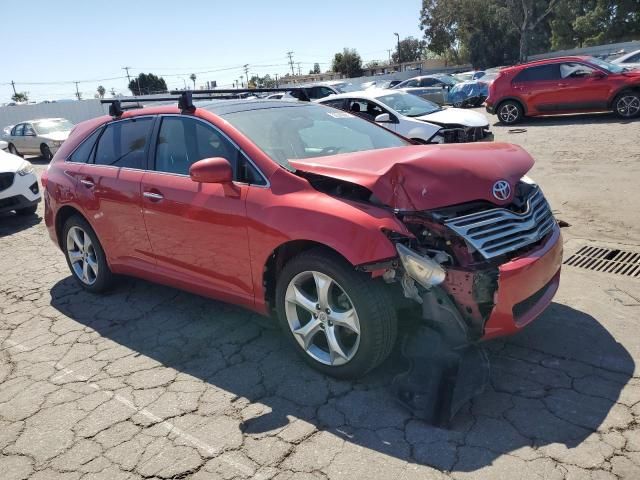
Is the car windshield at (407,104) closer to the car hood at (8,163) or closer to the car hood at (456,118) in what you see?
the car hood at (456,118)

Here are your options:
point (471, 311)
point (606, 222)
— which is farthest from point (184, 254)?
point (606, 222)

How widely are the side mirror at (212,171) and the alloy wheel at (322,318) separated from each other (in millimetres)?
819

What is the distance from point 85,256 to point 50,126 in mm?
15886

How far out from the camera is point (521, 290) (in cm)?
287

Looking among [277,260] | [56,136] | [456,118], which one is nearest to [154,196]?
[277,260]

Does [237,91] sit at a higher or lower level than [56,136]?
higher

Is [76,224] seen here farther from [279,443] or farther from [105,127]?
[279,443]

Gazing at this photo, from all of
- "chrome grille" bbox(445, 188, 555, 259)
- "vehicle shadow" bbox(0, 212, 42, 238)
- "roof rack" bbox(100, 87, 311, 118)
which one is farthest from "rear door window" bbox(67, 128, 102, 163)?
"vehicle shadow" bbox(0, 212, 42, 238)

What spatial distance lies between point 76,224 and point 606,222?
18.2ft

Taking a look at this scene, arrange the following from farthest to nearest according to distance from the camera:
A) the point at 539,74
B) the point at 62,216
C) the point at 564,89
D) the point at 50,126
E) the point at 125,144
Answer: the point at 50,126 < the point at 539,74 < the point at 564,89 < the point at 62,216 < the point at 125,144

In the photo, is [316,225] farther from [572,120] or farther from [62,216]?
[572,120]

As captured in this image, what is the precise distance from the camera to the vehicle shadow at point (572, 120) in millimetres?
13172

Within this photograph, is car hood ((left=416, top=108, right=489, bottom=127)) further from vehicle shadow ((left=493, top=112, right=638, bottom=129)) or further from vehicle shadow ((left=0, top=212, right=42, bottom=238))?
vehicle shadow ((left=0, top=212, right=42, bottom=238))

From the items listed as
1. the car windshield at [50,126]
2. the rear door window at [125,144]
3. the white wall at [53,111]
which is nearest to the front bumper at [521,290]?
the rear door window at [125,144]
